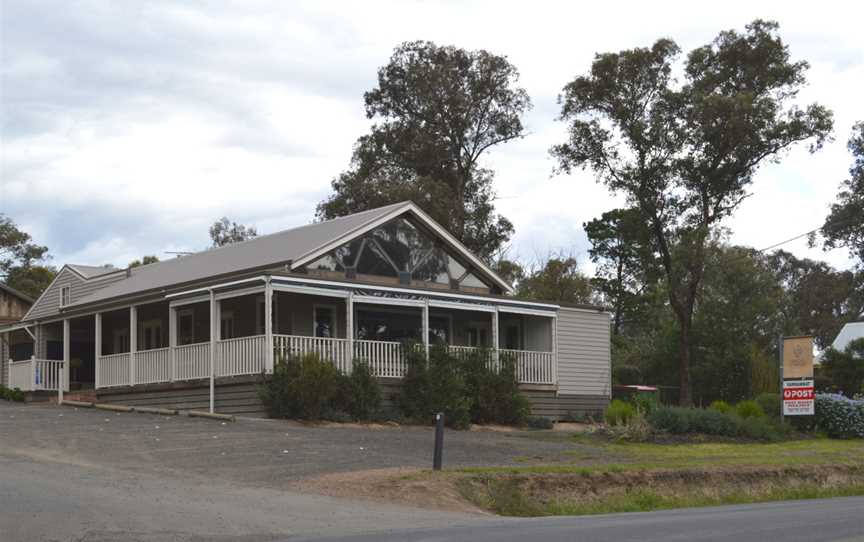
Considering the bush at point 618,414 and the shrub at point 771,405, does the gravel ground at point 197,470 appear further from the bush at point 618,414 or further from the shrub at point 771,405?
the shrub at point 771,405

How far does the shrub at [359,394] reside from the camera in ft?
91.7

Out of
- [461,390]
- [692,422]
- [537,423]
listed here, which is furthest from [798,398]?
[461,390]

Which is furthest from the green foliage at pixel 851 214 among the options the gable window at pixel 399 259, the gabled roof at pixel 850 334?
the gable window at pixel 399 259

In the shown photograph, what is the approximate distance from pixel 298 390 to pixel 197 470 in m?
8.33

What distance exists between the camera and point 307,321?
1229 inches

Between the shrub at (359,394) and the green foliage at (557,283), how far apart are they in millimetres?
33523

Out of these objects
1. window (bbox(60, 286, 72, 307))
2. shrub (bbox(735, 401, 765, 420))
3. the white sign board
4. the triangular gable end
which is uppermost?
the triangular gable end

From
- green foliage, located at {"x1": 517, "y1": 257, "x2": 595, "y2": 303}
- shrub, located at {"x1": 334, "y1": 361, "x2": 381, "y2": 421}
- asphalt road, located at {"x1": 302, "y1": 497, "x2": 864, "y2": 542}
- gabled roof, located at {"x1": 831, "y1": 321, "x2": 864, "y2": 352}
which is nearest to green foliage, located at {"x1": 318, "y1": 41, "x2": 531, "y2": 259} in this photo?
green foliage, located at {"x1": 517, "y1": 257, "x2": 595, "y2": 303}

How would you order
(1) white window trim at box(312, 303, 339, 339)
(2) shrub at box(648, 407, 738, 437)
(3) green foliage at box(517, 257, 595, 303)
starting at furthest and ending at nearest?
(3) green foliage at box(517, 257, 595, 303) → (1) white window trim at box(312, 303, 339, 339) → (2) shrub at box(648, 407, 738, 437)

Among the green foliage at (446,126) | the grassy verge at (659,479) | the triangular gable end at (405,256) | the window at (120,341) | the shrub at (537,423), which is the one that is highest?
the green foliage at (446,126)

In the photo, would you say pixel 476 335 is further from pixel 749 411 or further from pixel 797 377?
pixel 797 377

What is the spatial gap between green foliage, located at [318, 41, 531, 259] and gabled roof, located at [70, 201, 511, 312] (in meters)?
17.8

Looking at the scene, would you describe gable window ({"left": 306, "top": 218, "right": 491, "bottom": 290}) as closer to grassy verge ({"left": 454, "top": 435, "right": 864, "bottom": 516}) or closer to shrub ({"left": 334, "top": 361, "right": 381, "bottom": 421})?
shrub ({"left": 334, "top": 361, "right": 381, "bottom": 421})

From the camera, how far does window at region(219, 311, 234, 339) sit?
Result: 32500mm
